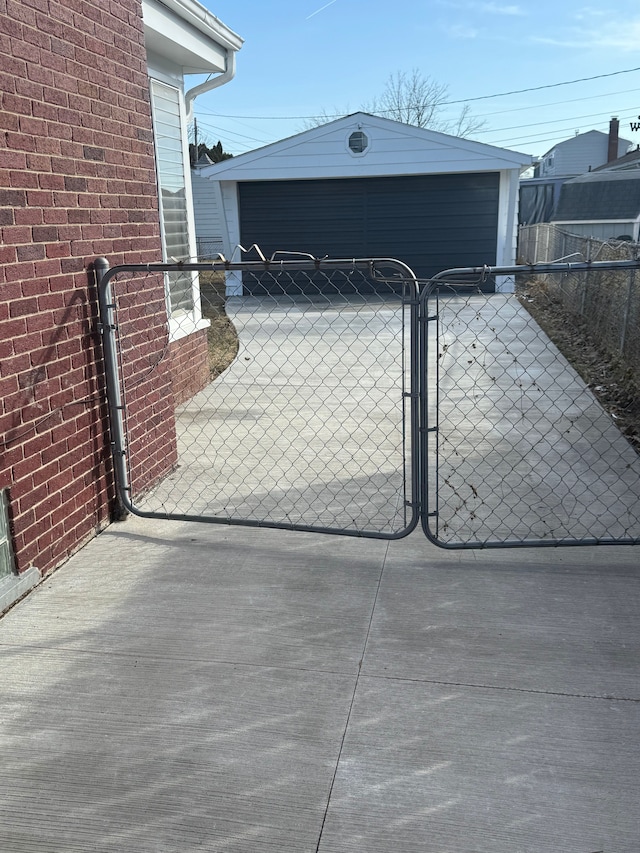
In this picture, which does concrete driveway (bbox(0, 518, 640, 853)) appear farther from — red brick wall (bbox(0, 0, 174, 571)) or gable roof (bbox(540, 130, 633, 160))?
gable roof (bbox(540, 130, 633, 160))

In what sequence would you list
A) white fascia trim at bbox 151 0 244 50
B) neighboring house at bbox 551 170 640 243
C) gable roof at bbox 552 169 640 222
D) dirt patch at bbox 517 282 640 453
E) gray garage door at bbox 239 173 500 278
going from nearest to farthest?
1. white fascia trim at bbox 151 0 244 50
2. dirt patch at bbox 517 282 640 453
3. gray garage door at bbox 239 173 500 278
4. neighboring house at bbox 551 170 640 243
5. gable roof at bbox 552 169 640 222

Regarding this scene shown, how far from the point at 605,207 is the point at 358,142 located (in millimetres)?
15004

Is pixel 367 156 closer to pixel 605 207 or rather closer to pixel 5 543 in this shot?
pixel 5 543

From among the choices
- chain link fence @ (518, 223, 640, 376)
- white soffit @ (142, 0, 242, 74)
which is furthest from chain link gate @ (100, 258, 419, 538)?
white soffit @ (142, 0, 242, 74)

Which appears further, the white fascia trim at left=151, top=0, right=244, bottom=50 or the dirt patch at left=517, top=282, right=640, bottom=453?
the dirt patch at left=517, top=282, right=640, bottom=453

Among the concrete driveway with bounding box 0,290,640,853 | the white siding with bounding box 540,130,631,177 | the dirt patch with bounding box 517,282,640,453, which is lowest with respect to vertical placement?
the concrete driveway with bounding box 0,290,640,853

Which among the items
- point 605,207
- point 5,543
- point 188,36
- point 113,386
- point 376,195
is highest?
point 188,36

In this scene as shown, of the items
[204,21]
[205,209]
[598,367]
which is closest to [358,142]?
[205,209]

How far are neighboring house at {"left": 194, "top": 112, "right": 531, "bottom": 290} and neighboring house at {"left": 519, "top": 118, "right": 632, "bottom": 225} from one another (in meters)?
22.0

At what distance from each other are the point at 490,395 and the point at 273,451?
2.67 meters

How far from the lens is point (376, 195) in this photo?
56.0 ft

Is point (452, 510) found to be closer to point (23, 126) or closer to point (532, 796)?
point (532, 796)

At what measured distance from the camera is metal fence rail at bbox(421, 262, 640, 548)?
4.23m

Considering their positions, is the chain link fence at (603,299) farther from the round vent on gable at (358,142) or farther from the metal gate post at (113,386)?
the round vent on gable at (358,142)
